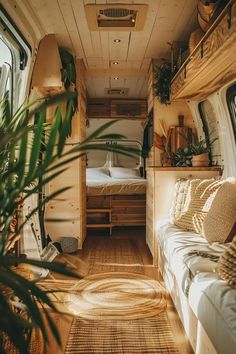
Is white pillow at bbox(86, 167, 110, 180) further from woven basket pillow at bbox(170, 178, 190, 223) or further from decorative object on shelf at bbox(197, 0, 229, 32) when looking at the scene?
decorative object on shelf at bbox(197, 0, 229, 32)

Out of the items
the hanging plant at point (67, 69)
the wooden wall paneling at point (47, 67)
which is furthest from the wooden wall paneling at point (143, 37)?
the wooden wall paneling at point (47, 67)

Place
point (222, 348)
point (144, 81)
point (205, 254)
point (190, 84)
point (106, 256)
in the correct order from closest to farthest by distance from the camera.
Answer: point (222, 348), point (205, 254), point (190, 84), point (106, 256), point (144, 81)

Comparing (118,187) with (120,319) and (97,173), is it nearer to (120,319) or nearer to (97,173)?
(97,173)

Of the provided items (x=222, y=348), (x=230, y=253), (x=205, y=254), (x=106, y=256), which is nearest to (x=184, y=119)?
(x=106, y=256)

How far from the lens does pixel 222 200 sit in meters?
2.40

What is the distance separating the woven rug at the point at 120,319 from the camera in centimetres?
202

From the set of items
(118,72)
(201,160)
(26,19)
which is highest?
(118,72)

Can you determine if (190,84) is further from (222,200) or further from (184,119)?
(222,200)

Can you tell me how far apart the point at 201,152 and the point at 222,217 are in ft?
5.48

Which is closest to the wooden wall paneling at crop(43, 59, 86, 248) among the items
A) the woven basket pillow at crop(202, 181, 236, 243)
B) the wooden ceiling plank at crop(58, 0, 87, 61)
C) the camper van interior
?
the camper van interior

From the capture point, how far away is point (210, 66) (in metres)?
2.67

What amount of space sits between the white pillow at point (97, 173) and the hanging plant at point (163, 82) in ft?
9.48

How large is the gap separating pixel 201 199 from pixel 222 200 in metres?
0.51

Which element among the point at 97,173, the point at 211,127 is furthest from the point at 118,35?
the point at 97,173
